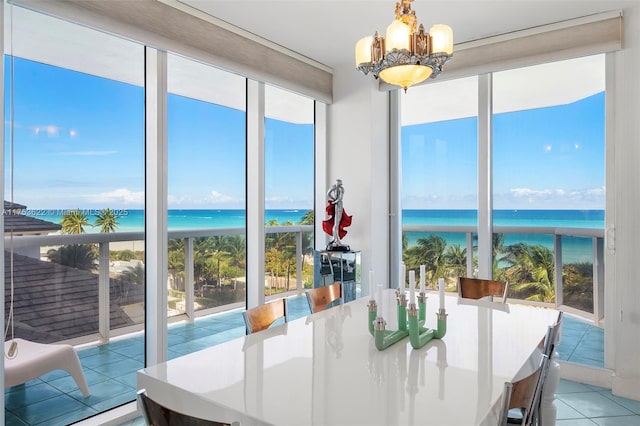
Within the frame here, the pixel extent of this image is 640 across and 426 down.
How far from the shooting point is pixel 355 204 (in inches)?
155

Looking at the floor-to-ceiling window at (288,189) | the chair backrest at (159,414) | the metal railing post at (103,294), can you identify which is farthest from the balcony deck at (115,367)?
the chair backrest at (159,414)

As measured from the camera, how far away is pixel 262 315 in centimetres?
201

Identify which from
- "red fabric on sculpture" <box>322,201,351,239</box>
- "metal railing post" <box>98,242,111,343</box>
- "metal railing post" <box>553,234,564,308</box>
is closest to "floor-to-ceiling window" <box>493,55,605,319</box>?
"metal railing post" <box>553,234,564,308</box>

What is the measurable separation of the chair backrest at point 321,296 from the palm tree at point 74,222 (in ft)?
4.41

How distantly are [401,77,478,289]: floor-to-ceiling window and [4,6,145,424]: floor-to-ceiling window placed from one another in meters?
2.40

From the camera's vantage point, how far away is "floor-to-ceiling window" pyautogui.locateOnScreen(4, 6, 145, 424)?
7.14 feet

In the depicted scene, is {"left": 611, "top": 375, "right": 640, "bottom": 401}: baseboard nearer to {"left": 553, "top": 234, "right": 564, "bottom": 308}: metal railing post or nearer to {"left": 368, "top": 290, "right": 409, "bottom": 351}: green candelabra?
{"left": 553, "top": 234, "right": 564, "bottom": 308}: metal railing post

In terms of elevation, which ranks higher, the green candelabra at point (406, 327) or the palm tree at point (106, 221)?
the palm tree at point (106, 221)

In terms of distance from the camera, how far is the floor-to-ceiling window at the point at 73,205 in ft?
7.14

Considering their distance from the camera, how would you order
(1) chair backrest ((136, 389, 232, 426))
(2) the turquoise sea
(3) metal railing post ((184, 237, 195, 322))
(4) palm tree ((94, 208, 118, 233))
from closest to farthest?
1. (1) chair backrest ((136, 389, 232, 426))
2. (4) palm tree ((94, 208, 118, 233))
3. (2) the turquoise sea
4. (3) metal railing post ((184, 237, 195, 322))

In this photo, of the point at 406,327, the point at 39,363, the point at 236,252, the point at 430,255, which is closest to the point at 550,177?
the point at 430,255

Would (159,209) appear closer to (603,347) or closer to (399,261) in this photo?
(399,261)

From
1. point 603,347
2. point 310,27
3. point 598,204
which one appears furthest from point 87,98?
point 603,347

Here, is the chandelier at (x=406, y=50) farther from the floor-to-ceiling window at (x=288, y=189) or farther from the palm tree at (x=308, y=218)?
the palm tree at (x=308, y=218)
